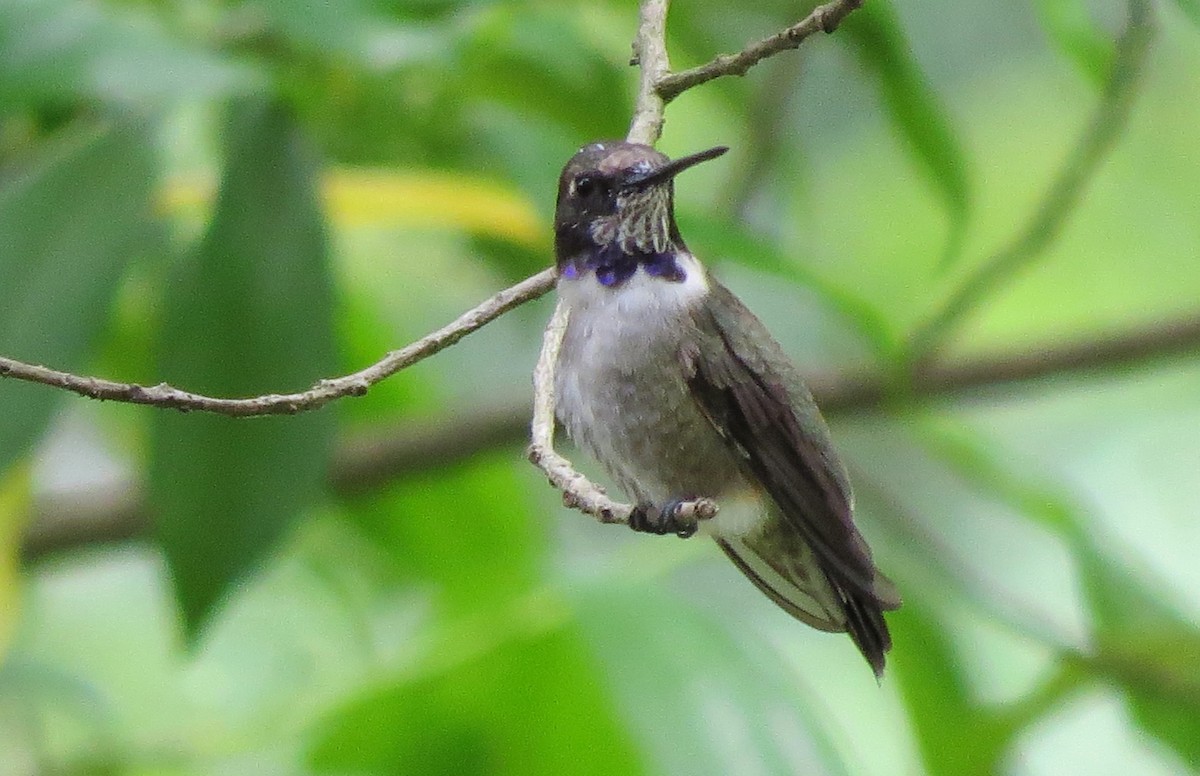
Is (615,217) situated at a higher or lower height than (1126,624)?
higher

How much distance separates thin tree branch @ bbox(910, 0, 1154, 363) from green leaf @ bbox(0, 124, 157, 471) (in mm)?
995

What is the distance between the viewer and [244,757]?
2316mm

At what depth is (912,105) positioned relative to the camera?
1.83 meters

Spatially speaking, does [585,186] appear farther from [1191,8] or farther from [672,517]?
[1191,8]

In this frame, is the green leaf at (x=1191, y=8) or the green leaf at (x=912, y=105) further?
the green leaf at (x=912, y=105)

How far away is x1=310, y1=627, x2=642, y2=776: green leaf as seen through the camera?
1994 mm

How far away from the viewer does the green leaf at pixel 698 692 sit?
5.90 ft

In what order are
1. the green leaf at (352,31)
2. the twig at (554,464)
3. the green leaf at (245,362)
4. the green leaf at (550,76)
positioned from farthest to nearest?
the green leaf at (550,76) → the green leaf at (245,362) → the green leaf at (352,31) → the twig at (554,464)

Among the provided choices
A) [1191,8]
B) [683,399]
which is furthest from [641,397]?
[1191,8]

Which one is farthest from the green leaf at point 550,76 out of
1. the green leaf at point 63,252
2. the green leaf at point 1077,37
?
the green leaf at point 1077,37

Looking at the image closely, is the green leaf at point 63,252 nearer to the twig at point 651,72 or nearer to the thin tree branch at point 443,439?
the thin tree branch at point 443,439

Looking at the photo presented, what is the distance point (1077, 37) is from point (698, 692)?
2.90ft

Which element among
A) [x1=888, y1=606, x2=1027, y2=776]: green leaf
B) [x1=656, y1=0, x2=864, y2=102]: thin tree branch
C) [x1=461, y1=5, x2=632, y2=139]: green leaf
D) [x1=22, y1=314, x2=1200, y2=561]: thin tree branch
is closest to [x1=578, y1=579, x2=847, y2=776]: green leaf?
[x1=888, y1=606, x2=1027, y2=776]: green leaf

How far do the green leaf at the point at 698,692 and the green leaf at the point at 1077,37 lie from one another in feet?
2.65
